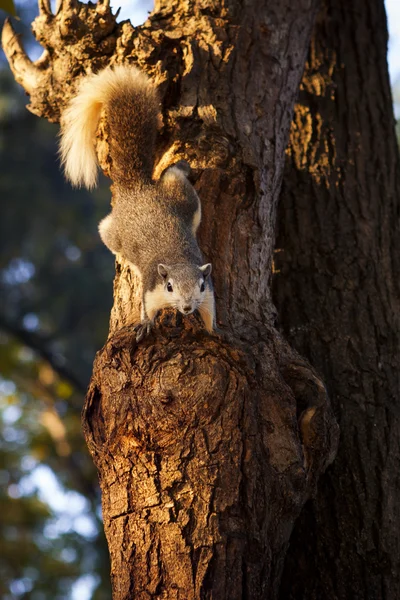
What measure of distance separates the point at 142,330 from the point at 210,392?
0.39m

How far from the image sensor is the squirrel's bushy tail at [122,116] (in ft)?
11.1

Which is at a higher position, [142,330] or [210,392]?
[142,330]

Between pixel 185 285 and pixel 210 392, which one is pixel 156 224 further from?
pixel 210 392

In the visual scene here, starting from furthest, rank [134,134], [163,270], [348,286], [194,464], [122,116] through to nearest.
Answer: [348,286]
[122,116]
[134,134]
[163,270]
[194,464]

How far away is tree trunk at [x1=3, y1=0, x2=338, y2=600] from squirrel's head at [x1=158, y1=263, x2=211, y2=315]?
78 millimetres

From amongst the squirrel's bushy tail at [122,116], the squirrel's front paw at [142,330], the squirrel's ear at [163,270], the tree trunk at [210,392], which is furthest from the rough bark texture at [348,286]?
the squirrel's front paw at [142,330]

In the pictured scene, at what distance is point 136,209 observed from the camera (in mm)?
3434

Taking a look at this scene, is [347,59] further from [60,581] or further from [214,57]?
[60,581]

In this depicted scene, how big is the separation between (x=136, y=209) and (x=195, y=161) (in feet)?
1.26

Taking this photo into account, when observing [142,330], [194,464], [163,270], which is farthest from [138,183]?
[194,464]

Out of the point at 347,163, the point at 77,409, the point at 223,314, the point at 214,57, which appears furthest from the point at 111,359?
the point at 77,409

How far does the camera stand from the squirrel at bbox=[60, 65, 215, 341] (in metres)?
3.26

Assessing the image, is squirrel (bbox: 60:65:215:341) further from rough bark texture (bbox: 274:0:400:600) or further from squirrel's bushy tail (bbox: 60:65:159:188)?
rough bark texture (bbox: 274:0:400:600)

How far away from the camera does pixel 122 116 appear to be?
3510 mm
